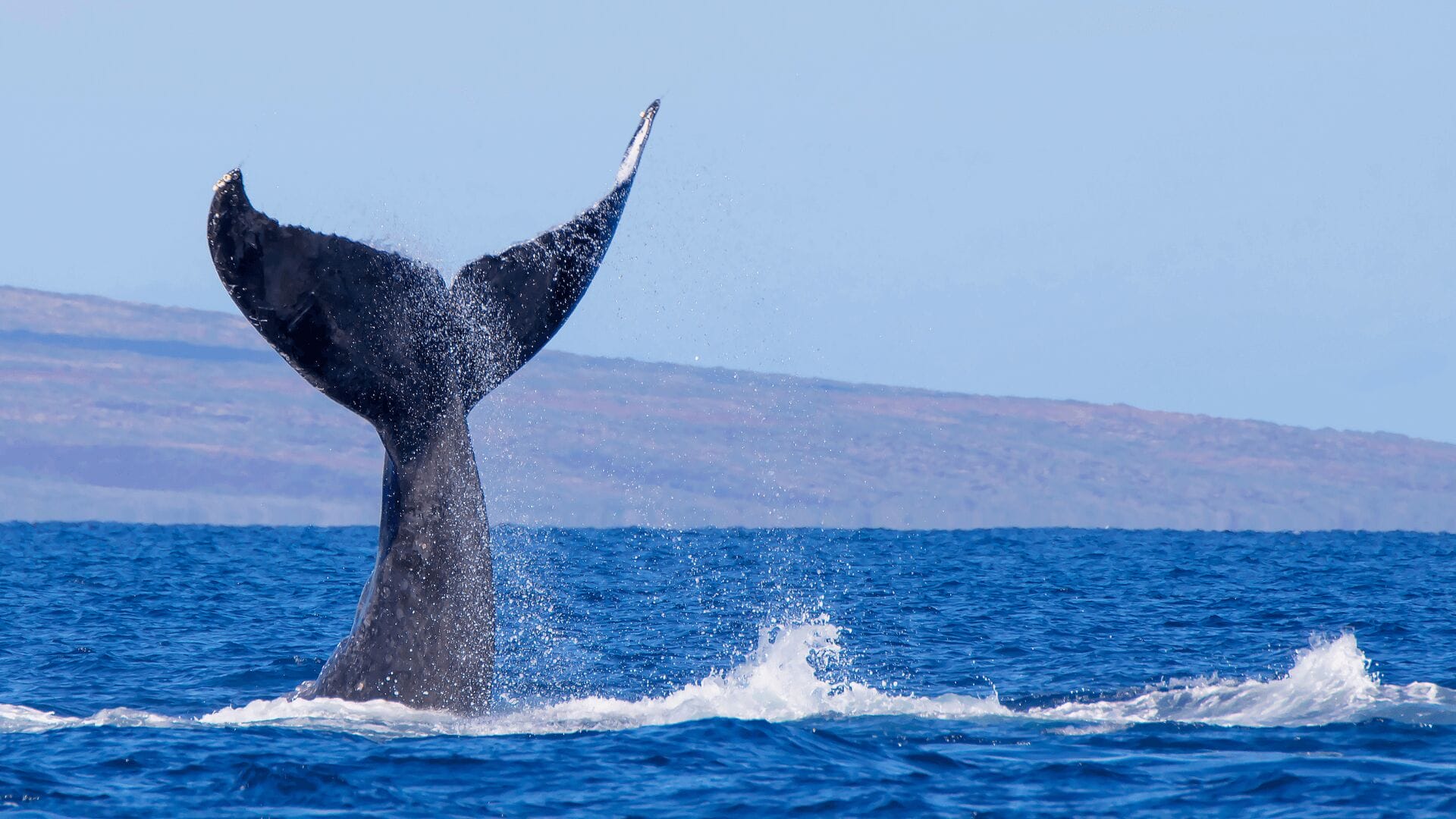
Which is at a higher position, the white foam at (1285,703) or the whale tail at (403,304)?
the whale tail at (403,304)

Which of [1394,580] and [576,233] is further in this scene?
[1394,580]

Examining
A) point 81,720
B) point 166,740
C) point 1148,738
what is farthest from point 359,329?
point 1148,738

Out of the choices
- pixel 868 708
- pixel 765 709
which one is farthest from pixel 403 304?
pixel 868 708

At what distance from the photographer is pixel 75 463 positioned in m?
191

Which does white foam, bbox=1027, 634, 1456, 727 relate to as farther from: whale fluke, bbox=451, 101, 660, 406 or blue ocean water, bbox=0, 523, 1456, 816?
whale fluke, bbox=451, 101, 660, 406

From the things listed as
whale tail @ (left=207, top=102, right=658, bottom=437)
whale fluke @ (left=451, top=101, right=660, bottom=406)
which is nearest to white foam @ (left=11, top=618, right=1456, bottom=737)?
whale tail @ (left=207, top=102, right=658, bottom=437)

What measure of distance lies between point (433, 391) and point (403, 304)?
1.80 feet

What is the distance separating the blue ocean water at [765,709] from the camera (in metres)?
10.5

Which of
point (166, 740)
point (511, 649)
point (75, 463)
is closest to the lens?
point (166, 740)

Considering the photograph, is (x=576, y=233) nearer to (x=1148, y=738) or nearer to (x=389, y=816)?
(x=389, y=816)

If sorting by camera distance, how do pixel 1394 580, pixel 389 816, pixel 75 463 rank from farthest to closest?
pixel 75 463, pixel 1394 580, pixel 389 816

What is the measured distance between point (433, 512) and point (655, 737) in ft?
9.43

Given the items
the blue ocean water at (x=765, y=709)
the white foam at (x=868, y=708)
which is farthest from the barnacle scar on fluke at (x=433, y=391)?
the white foam at (x=868, y=708)

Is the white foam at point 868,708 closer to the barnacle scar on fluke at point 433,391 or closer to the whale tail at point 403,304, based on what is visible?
the barnacle scar on fluke at point 433,391
